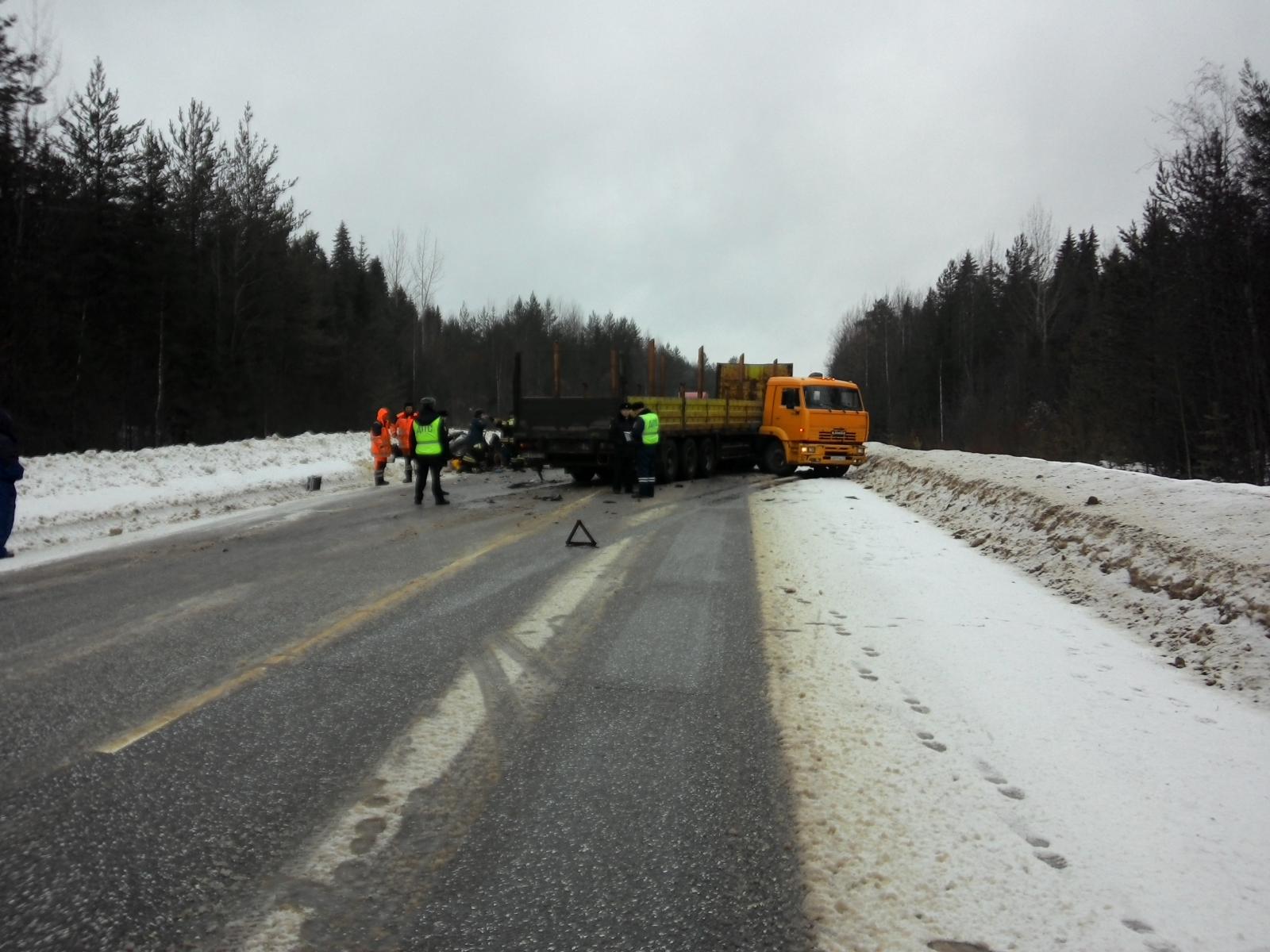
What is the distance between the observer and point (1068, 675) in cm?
538

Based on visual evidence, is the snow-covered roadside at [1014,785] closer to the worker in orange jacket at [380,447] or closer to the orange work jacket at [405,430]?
the orange work jacket at [405,430]

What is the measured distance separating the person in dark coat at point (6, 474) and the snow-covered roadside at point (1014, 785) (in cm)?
953

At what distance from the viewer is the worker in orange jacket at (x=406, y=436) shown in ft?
66.8

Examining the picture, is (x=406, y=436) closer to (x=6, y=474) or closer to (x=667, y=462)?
(x=667, y=462)

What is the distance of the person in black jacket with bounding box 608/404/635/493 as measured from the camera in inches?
717

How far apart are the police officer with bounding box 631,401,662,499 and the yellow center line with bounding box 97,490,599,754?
283 inches

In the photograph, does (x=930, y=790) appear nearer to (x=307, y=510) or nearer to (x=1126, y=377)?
(x=307, y=510)

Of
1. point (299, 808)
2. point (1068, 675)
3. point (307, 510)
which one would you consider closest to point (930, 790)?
point (1068, 675)

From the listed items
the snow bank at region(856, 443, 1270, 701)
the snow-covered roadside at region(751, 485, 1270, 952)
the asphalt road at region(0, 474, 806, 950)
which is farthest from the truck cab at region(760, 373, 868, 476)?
the snow-covered roadside at region(751, 485, 1270, 952)

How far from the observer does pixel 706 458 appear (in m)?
23.1

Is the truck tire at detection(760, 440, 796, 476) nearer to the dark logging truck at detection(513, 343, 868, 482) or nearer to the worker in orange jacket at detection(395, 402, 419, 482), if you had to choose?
the dark logging truck at detection(513, 343, 868, 482)

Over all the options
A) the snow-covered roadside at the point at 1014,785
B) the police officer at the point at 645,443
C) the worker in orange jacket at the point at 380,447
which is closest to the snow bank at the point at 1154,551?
the snow-covered roadside at the point at 1014,785

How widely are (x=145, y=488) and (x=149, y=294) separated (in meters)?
18.3

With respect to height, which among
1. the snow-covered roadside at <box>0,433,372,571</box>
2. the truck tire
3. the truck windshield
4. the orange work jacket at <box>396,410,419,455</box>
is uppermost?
the truck windshield
